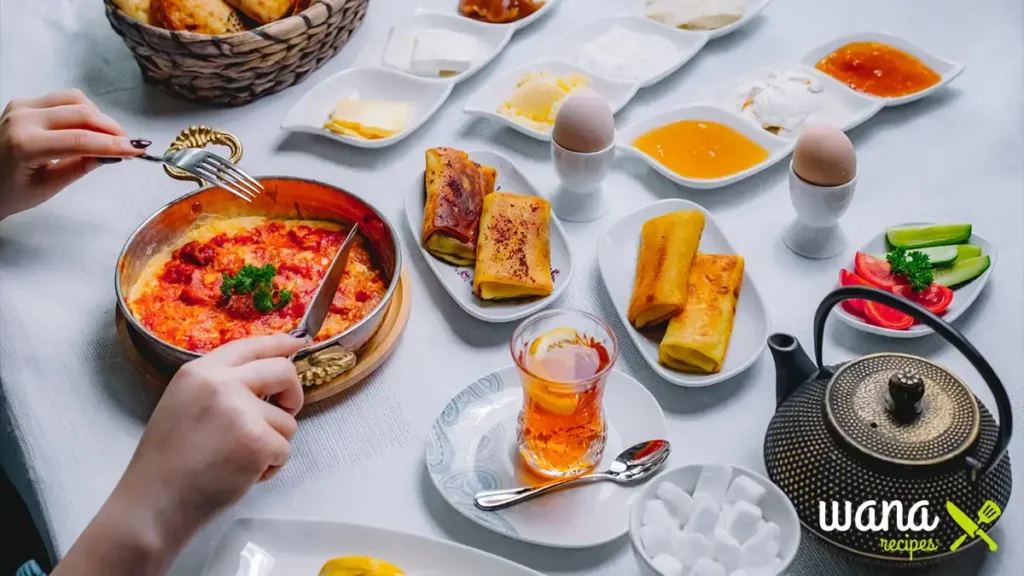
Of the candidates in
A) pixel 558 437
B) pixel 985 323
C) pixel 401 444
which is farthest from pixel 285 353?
pixel 985 323

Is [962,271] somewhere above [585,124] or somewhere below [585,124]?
below

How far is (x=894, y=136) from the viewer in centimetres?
169

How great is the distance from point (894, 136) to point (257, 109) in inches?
46.7

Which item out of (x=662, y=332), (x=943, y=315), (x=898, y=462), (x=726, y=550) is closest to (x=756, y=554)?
(x=726, y=550)

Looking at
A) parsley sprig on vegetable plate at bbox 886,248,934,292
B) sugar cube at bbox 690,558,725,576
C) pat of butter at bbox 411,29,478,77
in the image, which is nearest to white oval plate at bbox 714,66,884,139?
parsley sprig on vegetable plate at bbox 886,248,934,292

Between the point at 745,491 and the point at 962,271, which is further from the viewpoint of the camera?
the point at 962,271

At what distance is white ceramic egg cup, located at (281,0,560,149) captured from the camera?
66.8 inches

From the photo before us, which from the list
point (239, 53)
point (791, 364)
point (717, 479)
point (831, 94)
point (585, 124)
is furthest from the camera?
point (831, 94)

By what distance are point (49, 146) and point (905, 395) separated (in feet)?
3.99

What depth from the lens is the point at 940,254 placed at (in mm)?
1383

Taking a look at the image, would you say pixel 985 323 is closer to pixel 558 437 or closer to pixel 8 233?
pixel 558 437

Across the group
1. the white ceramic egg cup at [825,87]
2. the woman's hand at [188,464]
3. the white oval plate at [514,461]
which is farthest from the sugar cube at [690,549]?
the white ceramic egg cup at [825,87]

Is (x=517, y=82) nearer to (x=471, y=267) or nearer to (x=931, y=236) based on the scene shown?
(x=471, y=267)

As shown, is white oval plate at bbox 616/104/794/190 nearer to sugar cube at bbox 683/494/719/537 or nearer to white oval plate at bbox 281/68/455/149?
white oval plate at bbox 281/68/455/149
